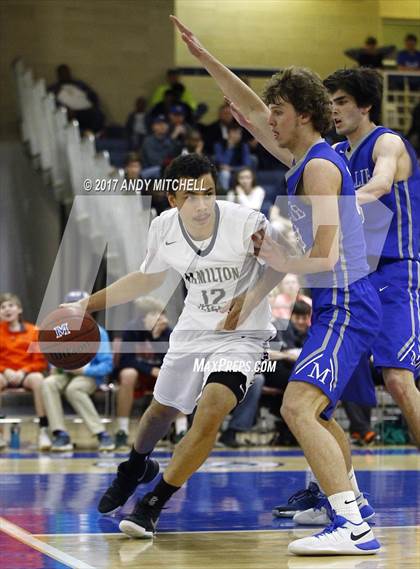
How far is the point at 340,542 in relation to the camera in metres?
4.46

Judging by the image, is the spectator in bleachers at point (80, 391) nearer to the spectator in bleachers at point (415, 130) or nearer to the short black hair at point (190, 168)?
the short black hair at point (190, 168)

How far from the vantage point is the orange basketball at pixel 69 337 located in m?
5.36

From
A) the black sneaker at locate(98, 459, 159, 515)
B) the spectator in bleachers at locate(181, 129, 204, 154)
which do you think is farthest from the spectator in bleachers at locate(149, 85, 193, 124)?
the black sneaker at locate(98, 459, 159, 515)

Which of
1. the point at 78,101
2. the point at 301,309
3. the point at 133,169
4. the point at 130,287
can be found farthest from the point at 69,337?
the point at 78,101

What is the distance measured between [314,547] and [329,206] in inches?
51.0

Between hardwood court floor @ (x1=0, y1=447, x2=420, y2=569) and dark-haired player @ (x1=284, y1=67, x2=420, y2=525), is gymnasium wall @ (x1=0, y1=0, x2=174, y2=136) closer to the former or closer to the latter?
hardwood court floor @ (x1=0, y1=447, x2=420, y2=569)

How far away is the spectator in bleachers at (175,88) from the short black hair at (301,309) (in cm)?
556

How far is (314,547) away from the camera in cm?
444

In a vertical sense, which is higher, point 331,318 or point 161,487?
point 331,318

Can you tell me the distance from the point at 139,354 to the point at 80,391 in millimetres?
588

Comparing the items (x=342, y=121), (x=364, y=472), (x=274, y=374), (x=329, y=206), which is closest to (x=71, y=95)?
(x=274, y=374)

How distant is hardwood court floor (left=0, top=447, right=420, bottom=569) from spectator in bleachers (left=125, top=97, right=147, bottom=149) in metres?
7.09

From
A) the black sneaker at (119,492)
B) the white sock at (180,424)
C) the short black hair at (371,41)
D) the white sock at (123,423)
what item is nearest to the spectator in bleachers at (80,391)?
the white sock at (123,423)

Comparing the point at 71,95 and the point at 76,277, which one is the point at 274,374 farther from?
the point at 71,95
